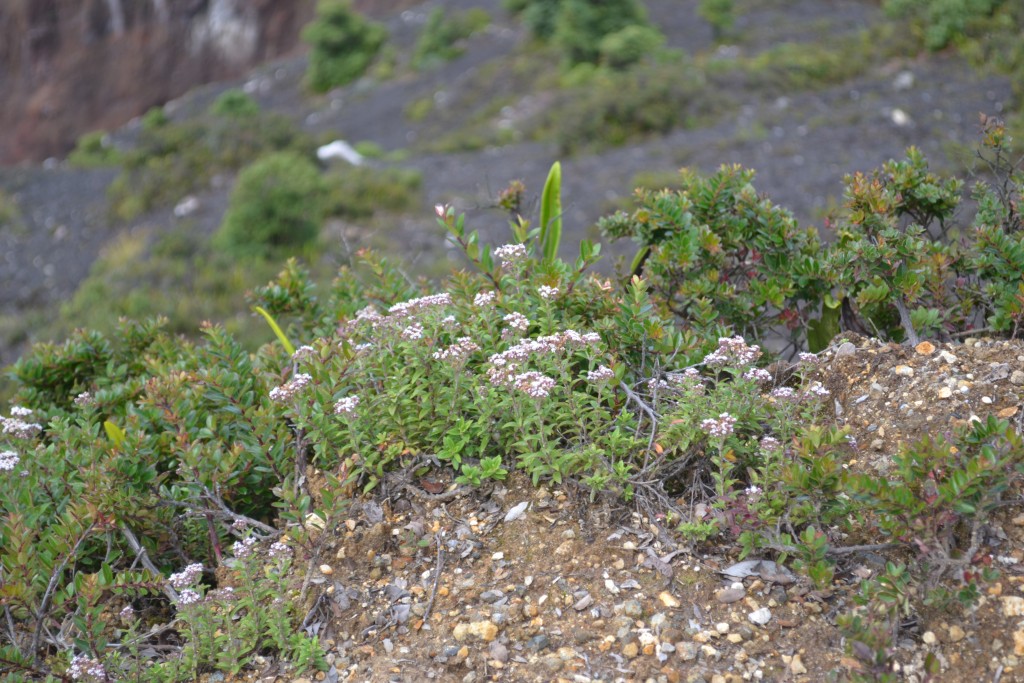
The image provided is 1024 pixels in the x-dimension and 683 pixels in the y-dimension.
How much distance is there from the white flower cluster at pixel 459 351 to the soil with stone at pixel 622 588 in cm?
41

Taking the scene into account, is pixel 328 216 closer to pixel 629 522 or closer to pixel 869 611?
pixel 629 522

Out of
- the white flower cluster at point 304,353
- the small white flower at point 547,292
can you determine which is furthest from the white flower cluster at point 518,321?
the white flower cluster at point 304,353

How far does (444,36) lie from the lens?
21234 millimetres

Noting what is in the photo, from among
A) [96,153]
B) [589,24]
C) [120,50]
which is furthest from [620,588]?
[120,50]

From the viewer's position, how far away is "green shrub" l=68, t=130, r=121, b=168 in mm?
19686

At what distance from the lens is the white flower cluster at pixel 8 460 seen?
257 cm

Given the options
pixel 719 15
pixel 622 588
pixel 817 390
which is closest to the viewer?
pixel 622 588

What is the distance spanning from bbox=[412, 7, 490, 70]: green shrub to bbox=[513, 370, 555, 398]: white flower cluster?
1919cm

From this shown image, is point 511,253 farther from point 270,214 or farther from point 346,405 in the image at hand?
point 270,214

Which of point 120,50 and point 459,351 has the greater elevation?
point 459,351

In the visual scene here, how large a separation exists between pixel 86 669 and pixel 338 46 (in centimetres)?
2301

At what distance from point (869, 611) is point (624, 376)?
115 cm

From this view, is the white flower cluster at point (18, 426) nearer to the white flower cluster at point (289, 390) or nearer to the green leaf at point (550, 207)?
the white flower cluster at point (289, 390)

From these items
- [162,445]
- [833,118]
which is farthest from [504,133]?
[162,445]
